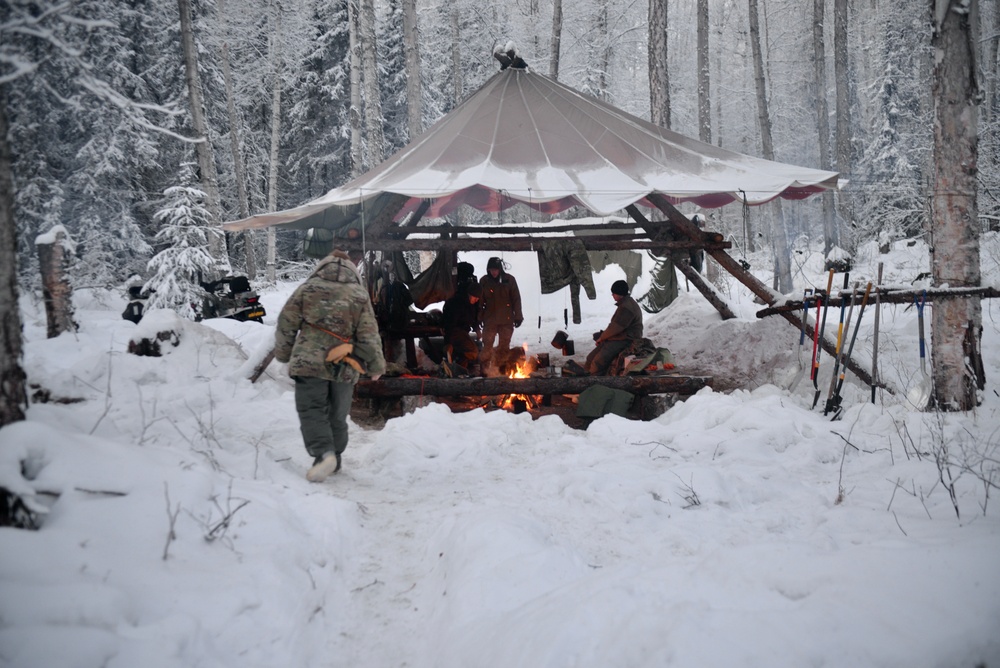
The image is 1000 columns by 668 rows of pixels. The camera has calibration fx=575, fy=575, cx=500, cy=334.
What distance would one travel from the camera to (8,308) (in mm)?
2812

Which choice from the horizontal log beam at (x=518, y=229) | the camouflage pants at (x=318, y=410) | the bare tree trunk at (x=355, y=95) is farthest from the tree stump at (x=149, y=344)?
the bare tree trunk at (x=355, y=95)

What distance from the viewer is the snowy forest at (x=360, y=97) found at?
14281mm

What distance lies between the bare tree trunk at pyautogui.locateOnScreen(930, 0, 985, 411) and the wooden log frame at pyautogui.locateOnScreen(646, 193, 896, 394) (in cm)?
104

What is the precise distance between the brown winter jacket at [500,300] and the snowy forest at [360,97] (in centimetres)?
388

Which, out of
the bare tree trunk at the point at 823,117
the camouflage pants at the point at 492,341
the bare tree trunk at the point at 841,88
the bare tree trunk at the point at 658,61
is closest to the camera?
the camouflage pants at the point at 492,341

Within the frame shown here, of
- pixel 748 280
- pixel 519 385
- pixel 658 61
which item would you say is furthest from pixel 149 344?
pixel 658 61

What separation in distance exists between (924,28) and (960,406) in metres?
19.3

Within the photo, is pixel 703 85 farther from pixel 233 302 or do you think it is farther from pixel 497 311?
pixel 233 302

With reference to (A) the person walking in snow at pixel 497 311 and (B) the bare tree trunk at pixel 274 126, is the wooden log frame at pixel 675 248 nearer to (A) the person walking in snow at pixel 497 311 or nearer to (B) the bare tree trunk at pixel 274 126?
(A) the person walking in snow at pixel 497 311

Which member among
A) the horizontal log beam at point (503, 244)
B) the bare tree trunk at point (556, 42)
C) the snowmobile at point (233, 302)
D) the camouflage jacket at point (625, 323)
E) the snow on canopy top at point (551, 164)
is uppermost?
the bare tree trunk at point (556, 42)

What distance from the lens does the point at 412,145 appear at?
8.51 meters

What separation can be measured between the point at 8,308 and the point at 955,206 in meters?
7.49

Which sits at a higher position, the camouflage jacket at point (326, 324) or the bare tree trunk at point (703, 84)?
the bare tree trunk at point (703, 84)

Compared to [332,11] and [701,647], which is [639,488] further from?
[332,11]
